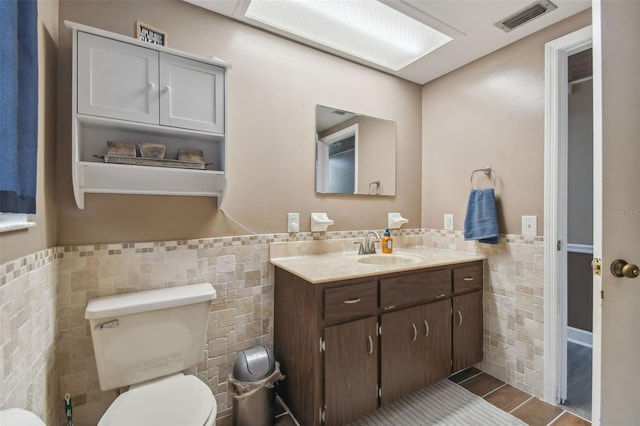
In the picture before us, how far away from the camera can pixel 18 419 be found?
70 cm

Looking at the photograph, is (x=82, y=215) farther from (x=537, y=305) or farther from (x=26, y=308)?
(x=537, y=305)

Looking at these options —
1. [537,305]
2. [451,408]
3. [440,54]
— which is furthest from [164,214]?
[537,305]

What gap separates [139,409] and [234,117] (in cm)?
150

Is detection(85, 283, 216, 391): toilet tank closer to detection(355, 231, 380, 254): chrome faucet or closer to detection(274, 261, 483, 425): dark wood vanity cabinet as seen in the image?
detection(274, 261, 483, 425): dark wood vanity cabinet

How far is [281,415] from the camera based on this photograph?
5.49 feet

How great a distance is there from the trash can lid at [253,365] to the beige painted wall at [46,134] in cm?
105

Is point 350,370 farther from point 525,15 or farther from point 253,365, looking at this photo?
point 525,15

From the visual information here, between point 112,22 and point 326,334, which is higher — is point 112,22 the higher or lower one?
the higher one

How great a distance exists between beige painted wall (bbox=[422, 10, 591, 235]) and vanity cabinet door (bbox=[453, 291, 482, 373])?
0.57 meters

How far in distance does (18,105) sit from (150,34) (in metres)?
0.82

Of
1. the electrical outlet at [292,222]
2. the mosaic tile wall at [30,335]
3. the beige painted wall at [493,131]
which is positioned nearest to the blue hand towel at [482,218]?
the beige painted wall at [493,131]

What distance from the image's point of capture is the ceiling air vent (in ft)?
5.28

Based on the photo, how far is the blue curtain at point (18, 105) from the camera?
2.45 ft
